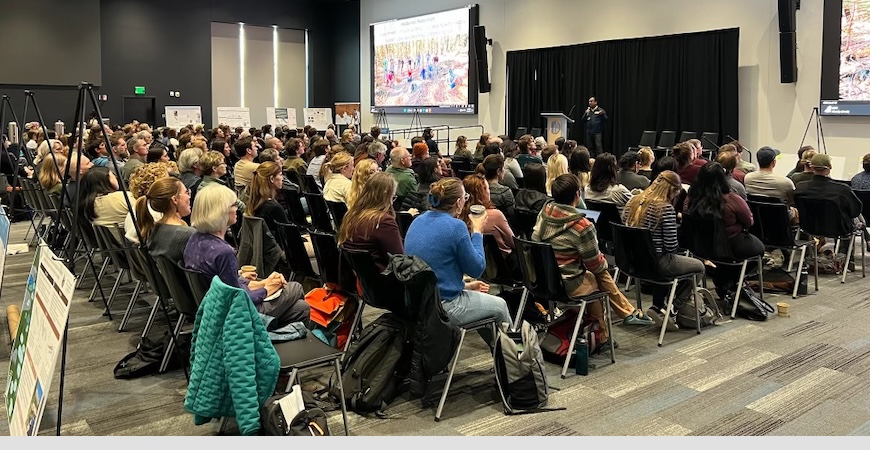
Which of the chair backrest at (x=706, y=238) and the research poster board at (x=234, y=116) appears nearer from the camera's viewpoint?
the chair backrest at (x=706, y=238)

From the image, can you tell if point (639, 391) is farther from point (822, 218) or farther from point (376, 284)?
point (822, 218)

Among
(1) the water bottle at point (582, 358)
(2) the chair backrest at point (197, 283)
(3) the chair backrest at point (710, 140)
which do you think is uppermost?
(3) the chair backrest at point (710, 140)

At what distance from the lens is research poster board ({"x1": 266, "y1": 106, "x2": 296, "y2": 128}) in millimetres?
21828

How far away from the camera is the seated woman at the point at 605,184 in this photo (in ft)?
19.7

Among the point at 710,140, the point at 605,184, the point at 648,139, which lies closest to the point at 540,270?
the point at 605,184

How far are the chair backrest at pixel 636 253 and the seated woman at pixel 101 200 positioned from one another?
11.2 ft

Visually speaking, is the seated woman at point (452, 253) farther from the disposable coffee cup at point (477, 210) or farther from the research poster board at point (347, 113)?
the research poster board at point (347, 113)

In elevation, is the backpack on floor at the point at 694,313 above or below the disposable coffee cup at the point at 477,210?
below

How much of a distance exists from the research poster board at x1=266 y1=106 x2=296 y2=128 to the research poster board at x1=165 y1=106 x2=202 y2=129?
7.15 feet

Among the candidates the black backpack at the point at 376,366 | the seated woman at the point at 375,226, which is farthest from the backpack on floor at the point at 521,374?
the seated woman at the point at 375,226

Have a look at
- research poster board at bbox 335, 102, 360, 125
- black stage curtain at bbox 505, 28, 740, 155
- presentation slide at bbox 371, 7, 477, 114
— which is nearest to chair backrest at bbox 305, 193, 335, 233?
black stage curtain at bbox 505, 28, 740, 155

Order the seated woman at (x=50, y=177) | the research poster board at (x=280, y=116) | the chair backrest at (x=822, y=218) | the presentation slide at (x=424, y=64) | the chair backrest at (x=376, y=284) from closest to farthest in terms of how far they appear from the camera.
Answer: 1. the chair backrest at (x=376, y=284)
2. the chair backrest at (x=822, y=218)
3. the seated woman at (x=50, y=177)
4. the presentation slide at (x=424, y=64)
5. the research poster board at (x=280, y=116)

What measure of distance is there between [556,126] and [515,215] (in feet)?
32.8

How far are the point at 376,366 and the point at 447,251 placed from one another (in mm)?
677
